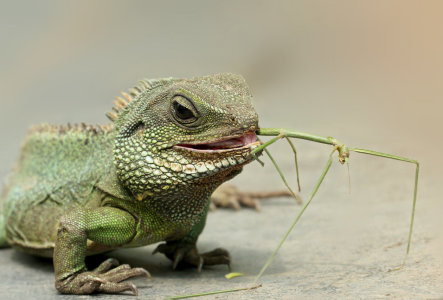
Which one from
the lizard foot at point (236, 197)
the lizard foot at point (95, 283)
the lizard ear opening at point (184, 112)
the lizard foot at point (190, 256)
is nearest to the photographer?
the lizard ear opening at point (184, 112)

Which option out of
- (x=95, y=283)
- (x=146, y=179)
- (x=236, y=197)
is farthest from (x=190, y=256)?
(x=236, y=197)

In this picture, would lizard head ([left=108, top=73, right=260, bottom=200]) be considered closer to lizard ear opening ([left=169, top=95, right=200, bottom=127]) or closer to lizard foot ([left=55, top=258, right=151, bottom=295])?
lizard ear opening ([left=169, top=95, right=200, bottom=127])

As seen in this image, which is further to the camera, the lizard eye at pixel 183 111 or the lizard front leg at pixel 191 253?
the lizard front leg at pixel 191 253

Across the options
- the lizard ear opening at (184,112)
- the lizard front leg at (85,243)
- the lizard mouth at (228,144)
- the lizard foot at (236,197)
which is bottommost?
the lizard foot at (236,197)

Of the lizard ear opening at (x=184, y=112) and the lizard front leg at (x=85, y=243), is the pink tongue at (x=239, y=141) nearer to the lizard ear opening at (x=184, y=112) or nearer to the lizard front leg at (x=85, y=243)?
the lizard ear opening at (x=184, y=112)

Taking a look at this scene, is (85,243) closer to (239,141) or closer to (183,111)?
(183,111)

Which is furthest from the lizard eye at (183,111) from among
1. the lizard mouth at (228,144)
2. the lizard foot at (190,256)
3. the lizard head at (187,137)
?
the lizard foot at (190,256)
